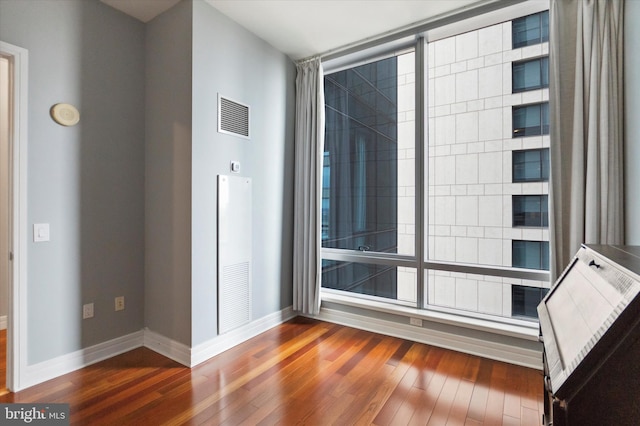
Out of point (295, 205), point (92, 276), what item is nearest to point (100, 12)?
point (92, 276)

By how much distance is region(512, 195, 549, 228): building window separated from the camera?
2488 mm

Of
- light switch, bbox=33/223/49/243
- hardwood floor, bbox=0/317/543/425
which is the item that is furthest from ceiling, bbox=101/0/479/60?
hardwood floor, bbox=0/317/543/425

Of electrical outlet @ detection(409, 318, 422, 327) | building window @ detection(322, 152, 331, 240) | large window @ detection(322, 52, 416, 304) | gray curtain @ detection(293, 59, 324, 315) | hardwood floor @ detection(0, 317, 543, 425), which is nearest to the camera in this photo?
hardwood floor @ detection(0, 317, 543, 425)

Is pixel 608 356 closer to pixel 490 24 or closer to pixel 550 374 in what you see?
pixel 550 374

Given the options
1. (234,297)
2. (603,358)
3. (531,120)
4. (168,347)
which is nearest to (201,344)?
(168,347)

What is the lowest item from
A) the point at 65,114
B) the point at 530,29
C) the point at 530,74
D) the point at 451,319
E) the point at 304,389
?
the point at 304,389

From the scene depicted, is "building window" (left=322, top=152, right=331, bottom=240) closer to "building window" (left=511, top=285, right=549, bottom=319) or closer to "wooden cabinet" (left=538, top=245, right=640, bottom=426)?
"building window" (left=511, top=285, right=549, bottom=319)

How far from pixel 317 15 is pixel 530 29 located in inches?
68.4

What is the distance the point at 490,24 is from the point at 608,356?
2863 mm

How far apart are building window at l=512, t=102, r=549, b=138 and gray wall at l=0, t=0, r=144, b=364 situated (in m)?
3.18

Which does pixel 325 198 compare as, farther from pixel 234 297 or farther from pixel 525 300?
pixel 525 300

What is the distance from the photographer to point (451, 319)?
107 inches

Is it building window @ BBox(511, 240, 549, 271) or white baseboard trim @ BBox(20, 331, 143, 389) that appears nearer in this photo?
white baseboard trim @ BBox(20, 331, 143, 389)

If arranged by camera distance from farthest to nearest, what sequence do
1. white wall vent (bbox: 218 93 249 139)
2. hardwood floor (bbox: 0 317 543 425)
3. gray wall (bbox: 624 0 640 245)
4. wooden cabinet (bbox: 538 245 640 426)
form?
white wall vent (bbox: 218 93 249 139)
gray wall (bbox: 624 0 640 245)
hardwood floor (bbox: 0 317 543 425)
wooden cabinet (bbox: 538 245 640 426)
